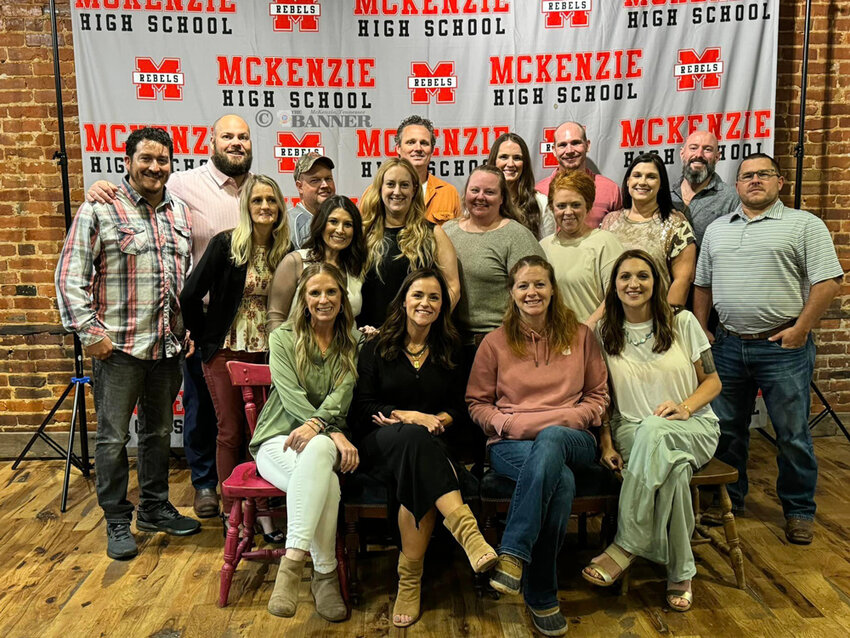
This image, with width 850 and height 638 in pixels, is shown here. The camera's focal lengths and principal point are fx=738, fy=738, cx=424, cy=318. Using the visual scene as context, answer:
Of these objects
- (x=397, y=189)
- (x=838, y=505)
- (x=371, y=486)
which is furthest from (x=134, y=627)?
(x=838, y=505)

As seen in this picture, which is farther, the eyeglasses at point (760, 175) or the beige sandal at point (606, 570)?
the eyeglasses at point (760, 175)

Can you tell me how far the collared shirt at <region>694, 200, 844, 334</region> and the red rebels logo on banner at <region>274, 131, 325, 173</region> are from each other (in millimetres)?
2158

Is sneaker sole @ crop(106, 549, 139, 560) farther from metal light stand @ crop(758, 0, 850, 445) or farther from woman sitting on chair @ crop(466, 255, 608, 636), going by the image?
metal light stand @ crop(758, 0, 850, 445)

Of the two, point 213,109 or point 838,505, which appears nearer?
point 838,505

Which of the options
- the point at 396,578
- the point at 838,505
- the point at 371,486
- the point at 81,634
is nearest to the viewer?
the point at 81,634

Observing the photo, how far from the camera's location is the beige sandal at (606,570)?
2498mm

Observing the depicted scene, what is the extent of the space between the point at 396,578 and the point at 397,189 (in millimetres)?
1494

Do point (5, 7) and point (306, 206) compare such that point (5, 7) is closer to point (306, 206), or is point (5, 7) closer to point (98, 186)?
point (98, 186)

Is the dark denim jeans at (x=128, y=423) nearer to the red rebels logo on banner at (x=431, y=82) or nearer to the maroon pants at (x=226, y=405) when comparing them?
the maroon pants at (x=226, y=405)

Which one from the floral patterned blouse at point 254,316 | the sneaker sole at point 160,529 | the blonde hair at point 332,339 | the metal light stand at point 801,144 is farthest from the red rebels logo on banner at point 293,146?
the metal light stand at point 801,144

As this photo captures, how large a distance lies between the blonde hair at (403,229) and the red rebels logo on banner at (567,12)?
1623 millimetres

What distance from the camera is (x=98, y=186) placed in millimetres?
2920

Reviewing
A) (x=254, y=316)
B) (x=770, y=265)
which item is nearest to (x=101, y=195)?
(x=254, y=316)

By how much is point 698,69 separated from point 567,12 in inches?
30.3
